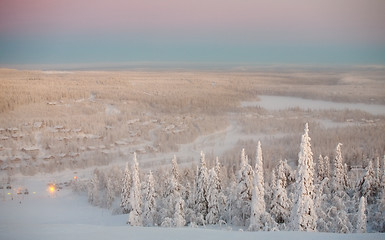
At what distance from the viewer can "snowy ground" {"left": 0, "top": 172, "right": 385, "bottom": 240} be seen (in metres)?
9.99

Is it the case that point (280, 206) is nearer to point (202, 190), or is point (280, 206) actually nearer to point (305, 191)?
point (305, 191)

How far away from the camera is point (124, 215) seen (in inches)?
1131

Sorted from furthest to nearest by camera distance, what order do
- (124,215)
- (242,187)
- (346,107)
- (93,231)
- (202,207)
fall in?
(346,107) → (124,215) → (202,207) → (242,187) → (93,231)

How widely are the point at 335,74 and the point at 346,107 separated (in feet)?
66.0

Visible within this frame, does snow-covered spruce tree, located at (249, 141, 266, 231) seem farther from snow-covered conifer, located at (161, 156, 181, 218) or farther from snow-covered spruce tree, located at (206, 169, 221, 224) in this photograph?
snow-covered conifer, located at (161, 156, 181, 218)

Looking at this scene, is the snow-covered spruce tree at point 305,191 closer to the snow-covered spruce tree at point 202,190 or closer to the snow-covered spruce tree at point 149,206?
the snow-covered spruce tree at point 202,190

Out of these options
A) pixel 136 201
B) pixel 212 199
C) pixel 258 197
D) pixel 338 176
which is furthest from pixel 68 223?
pixel 338 176

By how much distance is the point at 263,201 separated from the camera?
727 inches

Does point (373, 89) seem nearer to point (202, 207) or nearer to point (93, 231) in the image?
point (202, 207)

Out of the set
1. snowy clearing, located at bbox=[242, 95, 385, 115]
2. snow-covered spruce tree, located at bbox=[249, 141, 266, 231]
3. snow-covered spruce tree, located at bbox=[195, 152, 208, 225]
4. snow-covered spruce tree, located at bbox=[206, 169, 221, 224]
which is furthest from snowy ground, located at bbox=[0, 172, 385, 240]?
snowy clearing, located at bbox=[242, 95, 385, 115]

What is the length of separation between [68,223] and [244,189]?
1461 centimetres

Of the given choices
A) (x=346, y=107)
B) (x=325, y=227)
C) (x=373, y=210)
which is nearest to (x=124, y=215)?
(x=325, y=227)

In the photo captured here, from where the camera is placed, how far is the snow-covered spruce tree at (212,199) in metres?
22.3

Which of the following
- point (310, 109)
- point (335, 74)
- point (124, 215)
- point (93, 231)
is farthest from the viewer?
Answer: point (335, 74)
